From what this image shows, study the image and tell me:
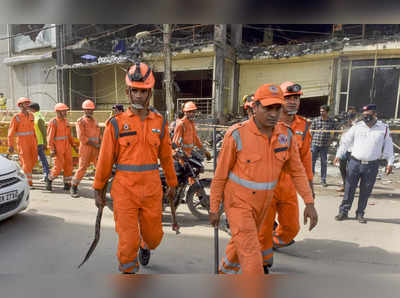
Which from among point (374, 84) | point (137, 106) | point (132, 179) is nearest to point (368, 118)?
point (137, 106)

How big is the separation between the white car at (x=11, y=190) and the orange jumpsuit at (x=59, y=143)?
1653mm

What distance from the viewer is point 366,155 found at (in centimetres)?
455

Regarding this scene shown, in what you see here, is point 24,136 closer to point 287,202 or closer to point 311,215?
point 287,202

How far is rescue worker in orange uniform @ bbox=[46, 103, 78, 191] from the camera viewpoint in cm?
598

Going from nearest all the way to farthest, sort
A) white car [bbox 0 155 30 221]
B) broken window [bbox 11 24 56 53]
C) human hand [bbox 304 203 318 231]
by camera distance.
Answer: human hand [bbox 304 203 318 231] < white car [bbox 0 155 30 221] < broken window [bbox 11 24 56 53]

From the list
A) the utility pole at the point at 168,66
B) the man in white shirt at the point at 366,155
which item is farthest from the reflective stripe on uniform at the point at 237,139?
the utility pole at the point at 168,66

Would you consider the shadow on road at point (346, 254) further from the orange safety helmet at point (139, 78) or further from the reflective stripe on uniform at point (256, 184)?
the orange safety helmet at point (139, 78)

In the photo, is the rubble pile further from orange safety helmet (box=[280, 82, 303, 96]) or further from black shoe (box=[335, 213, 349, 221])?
orange safety helmet (box=[280, 82, 303, 96])

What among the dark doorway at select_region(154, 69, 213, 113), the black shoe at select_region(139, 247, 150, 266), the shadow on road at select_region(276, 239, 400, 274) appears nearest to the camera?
the black shoe at select_region(139, 247, 150, 266)

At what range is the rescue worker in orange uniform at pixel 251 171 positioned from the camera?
7.36 feet

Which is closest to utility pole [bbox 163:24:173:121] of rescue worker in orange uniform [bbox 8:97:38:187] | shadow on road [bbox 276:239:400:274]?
rescue worker in orange uniform [bbox 8:97:38:187]

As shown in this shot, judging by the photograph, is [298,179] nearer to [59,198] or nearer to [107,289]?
[107,289]

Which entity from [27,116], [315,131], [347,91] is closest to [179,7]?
[27,116]

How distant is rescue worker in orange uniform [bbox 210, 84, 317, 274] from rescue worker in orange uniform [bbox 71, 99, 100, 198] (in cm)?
429
